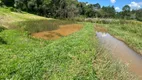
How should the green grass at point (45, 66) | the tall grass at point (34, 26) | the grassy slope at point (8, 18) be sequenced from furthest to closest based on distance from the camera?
the grassy slope at point (8, 18)
the tall grass at point (34, 26)
the green grass at point (45, 66)

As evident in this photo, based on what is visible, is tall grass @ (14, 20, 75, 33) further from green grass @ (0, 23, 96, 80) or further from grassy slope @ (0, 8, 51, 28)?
green grass @ (0, 23, 96, 80)

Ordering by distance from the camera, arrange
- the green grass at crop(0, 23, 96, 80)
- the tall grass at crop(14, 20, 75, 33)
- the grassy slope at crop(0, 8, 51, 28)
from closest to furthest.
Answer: the green grass at crop(0, 23, 96, 80) → the tall grass at crop(14, 20, 75, 33) → the grassy slope at crop(0, 8, 51, 28)

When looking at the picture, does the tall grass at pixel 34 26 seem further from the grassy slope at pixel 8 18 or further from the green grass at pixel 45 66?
the green grass at pixel 45 66

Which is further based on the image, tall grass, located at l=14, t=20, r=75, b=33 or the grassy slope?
the grassy slope

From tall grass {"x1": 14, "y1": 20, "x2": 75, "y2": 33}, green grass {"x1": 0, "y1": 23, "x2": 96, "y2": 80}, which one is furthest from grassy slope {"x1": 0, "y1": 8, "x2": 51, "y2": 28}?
green grass {"x1": 0, "y1": 23, "x2": 96, "y2": 80}

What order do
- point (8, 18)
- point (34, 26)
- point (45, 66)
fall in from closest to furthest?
point (45, 66)
point (34, 26)
point (8, 18)

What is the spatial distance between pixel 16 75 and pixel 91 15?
100878mm

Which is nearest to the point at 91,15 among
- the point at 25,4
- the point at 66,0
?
the point at 66,0

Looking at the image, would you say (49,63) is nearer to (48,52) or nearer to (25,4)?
(48,52)

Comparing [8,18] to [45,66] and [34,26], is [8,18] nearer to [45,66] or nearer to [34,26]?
[34,26]

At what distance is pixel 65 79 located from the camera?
800 centimetres

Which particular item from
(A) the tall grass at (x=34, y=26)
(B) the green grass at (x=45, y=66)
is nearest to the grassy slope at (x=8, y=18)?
(A) the tall grass at (x=34, y=26)

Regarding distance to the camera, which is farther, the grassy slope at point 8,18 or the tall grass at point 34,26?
the grassy slope at point 8,18

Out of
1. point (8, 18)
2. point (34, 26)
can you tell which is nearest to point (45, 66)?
point (34, 26)
